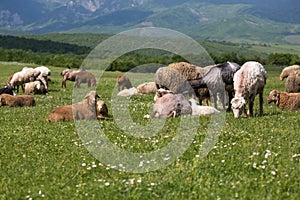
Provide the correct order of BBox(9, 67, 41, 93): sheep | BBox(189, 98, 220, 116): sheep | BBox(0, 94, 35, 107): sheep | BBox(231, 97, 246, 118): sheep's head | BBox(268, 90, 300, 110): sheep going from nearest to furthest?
BBox(231, 97, 246, 118): sheep's head, BBox(189, 98, 220, 116): sheep, BBox(268, 90, 300, 110): sheep, BBox(0, 94, 35, 107): sheep, BBox(9, 67, 41, 93): sheep

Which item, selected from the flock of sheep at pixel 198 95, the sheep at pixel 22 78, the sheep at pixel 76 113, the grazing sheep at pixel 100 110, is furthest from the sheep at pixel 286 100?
the sheep at pixel 22 78

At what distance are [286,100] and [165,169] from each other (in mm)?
16054

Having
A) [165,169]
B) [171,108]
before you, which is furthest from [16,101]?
[165,169]

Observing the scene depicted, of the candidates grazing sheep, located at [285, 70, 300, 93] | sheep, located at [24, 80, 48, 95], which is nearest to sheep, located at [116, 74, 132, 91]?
sheep, located at [24, 80, 48, 95]

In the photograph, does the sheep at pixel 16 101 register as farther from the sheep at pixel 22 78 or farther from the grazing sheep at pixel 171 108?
the sheep at pixel 22 78

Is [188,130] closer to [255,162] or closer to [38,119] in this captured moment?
[255,162]

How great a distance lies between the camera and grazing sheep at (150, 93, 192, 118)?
21031 millimetres

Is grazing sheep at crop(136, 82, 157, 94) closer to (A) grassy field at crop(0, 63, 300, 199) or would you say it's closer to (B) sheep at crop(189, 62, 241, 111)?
(B) sheep at crop(189, 62, 241, 111)

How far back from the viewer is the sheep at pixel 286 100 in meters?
26.0

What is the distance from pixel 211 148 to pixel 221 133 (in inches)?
72.4

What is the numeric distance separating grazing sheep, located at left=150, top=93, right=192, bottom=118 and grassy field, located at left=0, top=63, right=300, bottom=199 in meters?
3.64

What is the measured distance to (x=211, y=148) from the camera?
44.9 ft

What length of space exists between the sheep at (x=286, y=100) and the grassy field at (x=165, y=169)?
29.2 feet

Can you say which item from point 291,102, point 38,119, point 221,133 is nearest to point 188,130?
point 221,133
